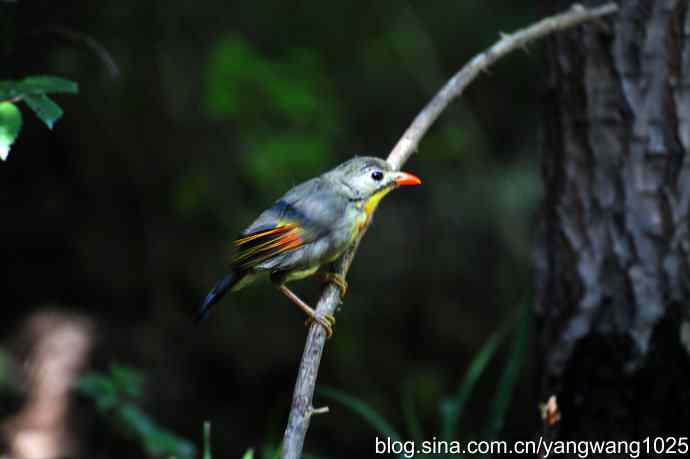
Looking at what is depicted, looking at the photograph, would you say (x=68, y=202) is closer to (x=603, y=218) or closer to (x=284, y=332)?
(x=284, y=332)

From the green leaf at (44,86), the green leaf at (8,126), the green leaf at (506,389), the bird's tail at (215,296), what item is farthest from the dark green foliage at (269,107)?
the green leaf at (8,126)

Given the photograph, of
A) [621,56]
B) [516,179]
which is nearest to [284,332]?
[516,179]

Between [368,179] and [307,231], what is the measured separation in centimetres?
43

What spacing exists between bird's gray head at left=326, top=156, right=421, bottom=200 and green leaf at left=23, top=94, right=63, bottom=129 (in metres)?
1.40

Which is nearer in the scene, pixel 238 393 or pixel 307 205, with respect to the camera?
pixel 307 205

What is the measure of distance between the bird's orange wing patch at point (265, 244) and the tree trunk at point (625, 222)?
1.48 metres

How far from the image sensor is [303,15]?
7.24 m

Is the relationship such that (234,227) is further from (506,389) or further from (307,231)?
(506,389)

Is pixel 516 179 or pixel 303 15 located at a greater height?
pixel 303 15

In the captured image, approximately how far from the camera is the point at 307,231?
335 cm

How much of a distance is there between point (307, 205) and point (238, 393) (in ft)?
12.7

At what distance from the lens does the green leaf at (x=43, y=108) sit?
259cm

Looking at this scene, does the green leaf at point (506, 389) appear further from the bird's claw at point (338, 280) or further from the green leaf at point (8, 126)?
the green leaf at point (8, 126)

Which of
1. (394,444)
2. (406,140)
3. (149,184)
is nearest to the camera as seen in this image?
(406,140)
